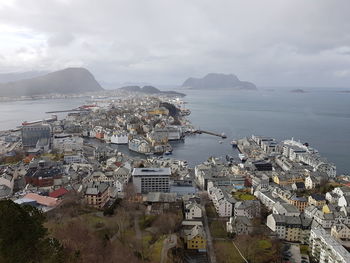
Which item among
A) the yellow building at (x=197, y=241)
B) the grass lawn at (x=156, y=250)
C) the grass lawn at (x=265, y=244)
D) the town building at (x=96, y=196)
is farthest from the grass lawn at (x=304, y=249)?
the town building at (x=96, y=196)

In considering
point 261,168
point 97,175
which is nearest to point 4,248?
point 97,175

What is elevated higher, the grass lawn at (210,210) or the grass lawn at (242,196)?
the grass lawn at (242,196)

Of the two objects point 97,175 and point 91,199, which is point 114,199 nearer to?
point 91,199

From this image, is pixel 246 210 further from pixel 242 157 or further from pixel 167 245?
pixel 242 157

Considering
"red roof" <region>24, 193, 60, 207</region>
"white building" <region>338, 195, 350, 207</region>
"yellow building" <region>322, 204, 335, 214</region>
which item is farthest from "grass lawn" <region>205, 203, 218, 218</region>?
"red roof" <region>24, 193, 60, 207</region>

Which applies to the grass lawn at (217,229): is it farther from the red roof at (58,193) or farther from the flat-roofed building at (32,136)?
the flat-roofed building at (32,136)

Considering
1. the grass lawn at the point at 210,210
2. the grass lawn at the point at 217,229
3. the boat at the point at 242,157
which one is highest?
the grass lawn at the point at 217,229
